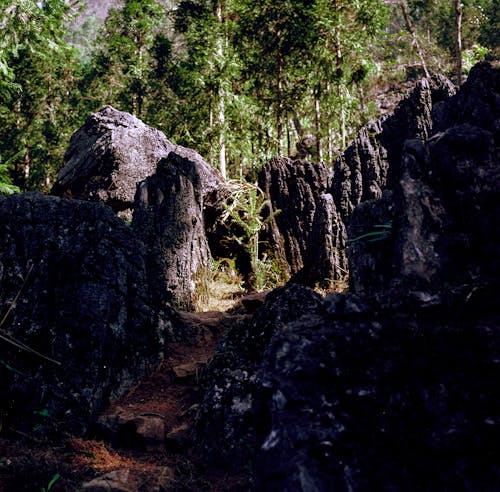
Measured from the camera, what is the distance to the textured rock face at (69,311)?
12.5 ft

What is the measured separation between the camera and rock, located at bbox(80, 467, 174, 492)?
2848 millimetres

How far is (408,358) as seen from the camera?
213 centimetres

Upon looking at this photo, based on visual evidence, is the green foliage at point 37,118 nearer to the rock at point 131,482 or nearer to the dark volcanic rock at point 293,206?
the dark volcanic rock at point 293,206

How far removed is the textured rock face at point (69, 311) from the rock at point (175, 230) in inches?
62.7

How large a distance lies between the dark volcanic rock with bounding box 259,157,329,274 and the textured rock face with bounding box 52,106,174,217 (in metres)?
2.97

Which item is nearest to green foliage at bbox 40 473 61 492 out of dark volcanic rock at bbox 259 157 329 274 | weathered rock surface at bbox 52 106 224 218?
dark volcanic rock at bbox 259 157 329 274

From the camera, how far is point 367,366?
2.15 meters

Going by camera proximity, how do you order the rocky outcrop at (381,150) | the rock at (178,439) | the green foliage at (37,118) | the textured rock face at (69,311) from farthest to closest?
the green foliage at (37,118)
the rocky outcrop at (381,150)
the textured rock face at (69,311)
the rock at (178,439)

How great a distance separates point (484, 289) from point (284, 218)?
6860 millimetres

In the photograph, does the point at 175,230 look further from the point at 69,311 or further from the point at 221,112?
the point at 221,112

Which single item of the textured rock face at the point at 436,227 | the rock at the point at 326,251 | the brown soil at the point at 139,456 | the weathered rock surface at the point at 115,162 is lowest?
the brown soil at the point at 139,456

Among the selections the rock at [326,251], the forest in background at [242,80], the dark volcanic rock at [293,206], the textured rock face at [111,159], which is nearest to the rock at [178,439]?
the rock at [326,251]

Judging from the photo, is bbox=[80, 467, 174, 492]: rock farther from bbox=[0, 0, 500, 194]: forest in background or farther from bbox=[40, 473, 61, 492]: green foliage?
bbox=[0, 0, 500, 194]: forest in background

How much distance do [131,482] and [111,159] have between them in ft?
27.0
